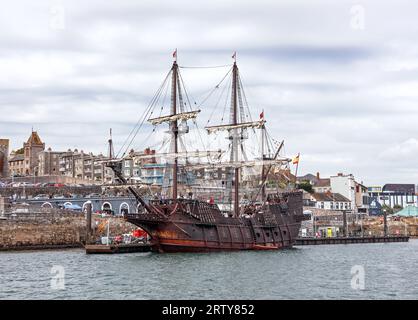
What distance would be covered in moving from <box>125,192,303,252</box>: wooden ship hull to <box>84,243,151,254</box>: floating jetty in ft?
12.8

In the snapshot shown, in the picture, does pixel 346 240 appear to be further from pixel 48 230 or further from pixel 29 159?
pixel 29 159

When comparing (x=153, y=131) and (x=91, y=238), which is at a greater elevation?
(x=153, y=131)

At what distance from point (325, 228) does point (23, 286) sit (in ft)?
306

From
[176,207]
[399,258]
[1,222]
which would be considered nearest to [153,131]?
[176,207]

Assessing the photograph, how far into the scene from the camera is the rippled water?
122 ft

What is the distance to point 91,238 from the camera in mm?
79438

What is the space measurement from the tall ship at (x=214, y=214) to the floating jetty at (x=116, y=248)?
3.82 metres

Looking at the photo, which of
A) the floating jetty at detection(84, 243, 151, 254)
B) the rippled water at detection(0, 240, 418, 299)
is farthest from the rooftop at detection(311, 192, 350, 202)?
the rippled water at detection(0, 240, 418, 299)

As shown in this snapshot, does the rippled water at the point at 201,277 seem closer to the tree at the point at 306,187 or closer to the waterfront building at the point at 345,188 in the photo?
the tree at the point at 306,187

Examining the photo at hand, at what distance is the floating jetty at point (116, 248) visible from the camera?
66.9m

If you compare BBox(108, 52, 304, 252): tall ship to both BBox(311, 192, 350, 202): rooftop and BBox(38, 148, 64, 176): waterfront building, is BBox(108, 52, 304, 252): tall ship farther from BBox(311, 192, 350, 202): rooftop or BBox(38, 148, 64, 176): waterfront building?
BBox(38, 148, 64, 176): waterfront building

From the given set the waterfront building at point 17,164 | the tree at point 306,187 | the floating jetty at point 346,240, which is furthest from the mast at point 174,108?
the waterfront building at point 17,164
